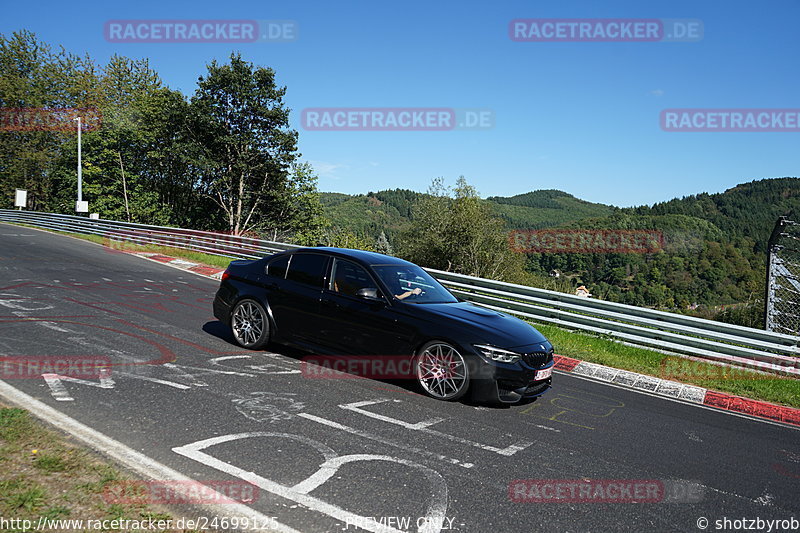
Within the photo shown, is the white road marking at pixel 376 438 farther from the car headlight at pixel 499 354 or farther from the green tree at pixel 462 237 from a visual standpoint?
the green tree at pixel 462 237

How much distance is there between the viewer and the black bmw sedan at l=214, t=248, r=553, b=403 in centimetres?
580

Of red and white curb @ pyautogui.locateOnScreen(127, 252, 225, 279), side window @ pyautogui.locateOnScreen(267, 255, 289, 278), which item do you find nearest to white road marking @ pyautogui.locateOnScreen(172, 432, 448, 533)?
side window @ pyautogui.locateOnScreen(267, 255, 289, 278)

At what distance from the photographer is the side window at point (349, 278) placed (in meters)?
6.77

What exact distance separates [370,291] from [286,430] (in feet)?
7.16

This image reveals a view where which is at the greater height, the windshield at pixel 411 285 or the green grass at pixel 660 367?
the windshield at pixel 411 285

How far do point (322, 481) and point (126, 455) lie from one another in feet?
4.76

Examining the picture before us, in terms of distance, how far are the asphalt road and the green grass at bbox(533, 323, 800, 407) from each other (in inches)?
50.7

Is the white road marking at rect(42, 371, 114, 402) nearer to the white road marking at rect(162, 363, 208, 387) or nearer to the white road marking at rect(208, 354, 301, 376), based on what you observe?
the white road marking at rect(162, 363, 208, 387)

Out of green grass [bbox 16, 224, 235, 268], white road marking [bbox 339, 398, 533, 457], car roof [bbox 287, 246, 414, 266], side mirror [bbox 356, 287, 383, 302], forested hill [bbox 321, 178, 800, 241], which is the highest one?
forested hill [bbox 321, 178, 800, 241]

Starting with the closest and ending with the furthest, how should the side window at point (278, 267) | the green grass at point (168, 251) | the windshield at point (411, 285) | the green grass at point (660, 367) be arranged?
the windshield at point (411, 285)
the side window at point (278, 267)
the green grass at point (660, 367)
the green grass at point (168, 251)

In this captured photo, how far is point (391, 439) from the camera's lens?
4656mm

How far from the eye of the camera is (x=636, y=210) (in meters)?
104

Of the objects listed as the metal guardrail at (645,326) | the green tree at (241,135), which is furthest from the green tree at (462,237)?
the metal guardrail at (645,326)

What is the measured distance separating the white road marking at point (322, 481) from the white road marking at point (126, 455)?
261 mm
